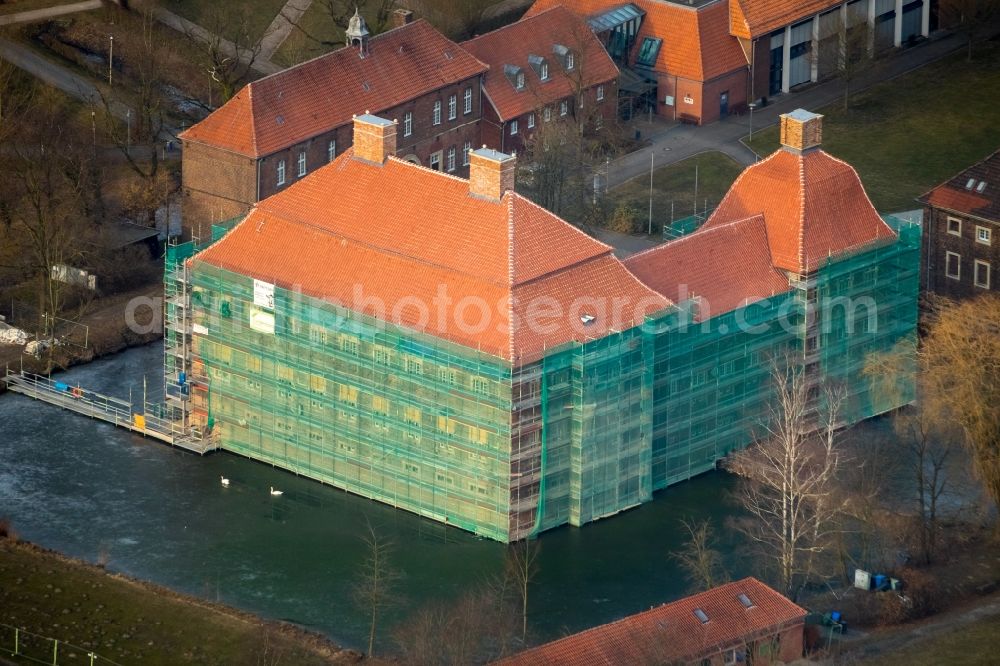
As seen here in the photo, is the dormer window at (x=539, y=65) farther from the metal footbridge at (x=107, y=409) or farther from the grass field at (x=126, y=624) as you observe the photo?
the grass field at (x=126, y=624)

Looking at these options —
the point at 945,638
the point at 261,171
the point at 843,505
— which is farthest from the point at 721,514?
the point at 261,171

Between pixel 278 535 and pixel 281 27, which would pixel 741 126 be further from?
pixel 278 535

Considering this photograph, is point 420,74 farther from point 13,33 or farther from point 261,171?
point 13,33

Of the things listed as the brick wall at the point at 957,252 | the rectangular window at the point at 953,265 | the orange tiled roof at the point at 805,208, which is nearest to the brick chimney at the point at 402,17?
the orange tiled roof at the point at 805,208

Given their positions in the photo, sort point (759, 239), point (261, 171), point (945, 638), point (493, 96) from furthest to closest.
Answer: point (493, 96), point (261, 171), point (759, 239), point (945, 638)

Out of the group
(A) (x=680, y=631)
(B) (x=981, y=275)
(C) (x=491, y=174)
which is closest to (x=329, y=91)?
(C) (x=491, y=174)

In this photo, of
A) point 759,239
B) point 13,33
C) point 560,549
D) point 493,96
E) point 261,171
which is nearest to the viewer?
point 560,549
